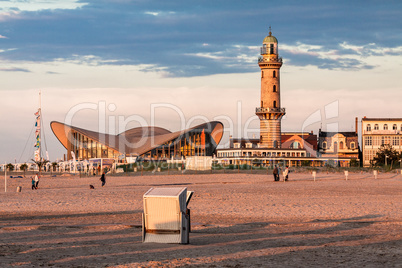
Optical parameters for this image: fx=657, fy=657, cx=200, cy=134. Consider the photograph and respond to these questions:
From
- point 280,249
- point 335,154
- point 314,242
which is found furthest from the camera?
point 335,154

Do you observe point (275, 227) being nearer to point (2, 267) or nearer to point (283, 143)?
point (2, 267)

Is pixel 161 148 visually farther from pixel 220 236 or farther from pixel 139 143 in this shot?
pixel 220 236

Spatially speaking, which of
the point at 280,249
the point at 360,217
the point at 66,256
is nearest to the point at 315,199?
the point at 360,217

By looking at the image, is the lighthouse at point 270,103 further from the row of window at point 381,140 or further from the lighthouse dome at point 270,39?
the row of window at point 381,140

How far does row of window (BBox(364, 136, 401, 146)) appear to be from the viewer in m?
114

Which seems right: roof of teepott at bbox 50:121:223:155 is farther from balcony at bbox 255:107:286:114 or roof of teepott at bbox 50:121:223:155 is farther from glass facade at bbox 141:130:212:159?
balcony at bbox 255:107:286:114

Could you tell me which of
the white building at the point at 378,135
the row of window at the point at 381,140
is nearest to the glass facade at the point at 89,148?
the white building at the point at 378,135

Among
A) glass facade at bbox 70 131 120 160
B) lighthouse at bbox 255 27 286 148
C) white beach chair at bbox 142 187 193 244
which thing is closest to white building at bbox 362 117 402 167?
lighthouse at bbox 255 27 286 148

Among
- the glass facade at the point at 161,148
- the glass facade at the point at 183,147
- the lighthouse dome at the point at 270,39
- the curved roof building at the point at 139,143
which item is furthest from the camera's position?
the curved roof building at the point at 139,143

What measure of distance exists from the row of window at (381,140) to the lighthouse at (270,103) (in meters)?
20.0

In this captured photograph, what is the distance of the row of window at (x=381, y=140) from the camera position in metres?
114

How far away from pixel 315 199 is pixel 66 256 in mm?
17955

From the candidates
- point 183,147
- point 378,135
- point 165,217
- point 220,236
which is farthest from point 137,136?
point 165,217

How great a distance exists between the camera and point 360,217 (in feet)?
67.6
